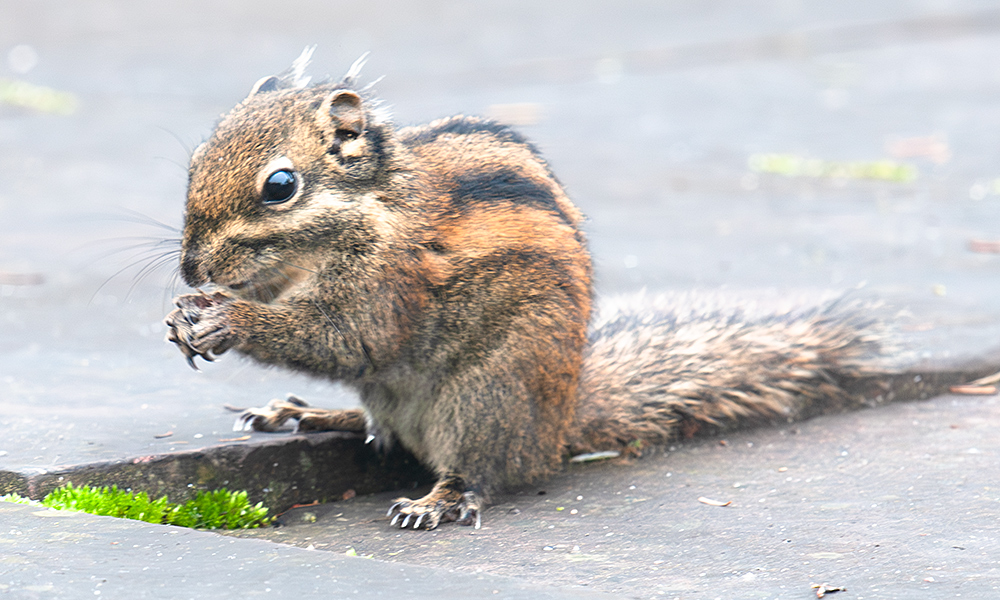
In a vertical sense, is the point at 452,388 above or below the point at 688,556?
above

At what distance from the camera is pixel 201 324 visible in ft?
10.3

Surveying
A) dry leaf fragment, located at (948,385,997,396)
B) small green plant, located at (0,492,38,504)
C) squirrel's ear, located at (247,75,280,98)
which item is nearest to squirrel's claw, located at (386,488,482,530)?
→ small green plant, located at (0,492,38,504)

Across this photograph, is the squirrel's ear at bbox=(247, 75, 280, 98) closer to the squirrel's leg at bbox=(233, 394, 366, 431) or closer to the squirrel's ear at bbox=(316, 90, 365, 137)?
the squirrel's ear at bbox=(316, 90, 365, 137)

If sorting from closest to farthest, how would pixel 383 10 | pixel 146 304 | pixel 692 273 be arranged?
pixel 146 304 < pixel 692 273 < pixel 383 10

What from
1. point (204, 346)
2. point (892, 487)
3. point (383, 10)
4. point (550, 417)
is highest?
point (383, 10)

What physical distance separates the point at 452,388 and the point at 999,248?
3846mm

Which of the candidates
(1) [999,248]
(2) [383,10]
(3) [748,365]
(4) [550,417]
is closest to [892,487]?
(3) [748,365]

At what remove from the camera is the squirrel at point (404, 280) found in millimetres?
3156

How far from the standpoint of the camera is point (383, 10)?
13.0 m

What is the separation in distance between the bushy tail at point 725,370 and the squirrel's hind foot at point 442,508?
1.54 feet

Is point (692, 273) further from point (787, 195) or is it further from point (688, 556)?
point (688, 556)

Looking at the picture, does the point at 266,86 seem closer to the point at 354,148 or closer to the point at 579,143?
the point at 354,148

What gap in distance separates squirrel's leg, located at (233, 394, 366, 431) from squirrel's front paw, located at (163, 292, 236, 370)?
18.6 inches

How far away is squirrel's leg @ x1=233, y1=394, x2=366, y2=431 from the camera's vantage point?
361cm
